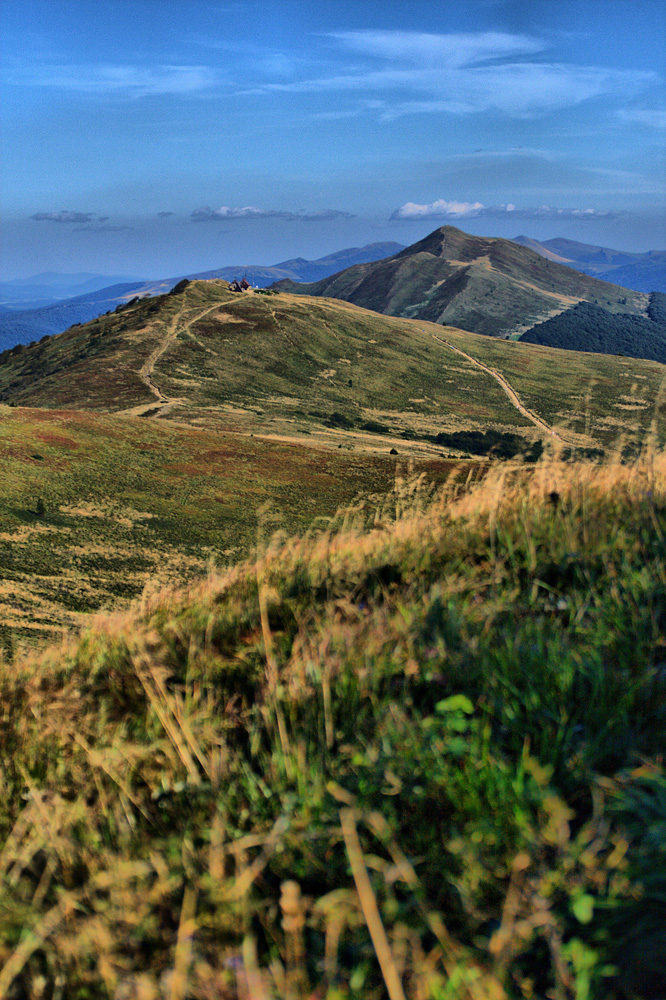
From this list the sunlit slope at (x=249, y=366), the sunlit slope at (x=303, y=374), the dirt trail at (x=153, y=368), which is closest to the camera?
the dirt trail at (x=153, y=368)

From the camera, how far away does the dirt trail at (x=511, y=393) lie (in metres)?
110

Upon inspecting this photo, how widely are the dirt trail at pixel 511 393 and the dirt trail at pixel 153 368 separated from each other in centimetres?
5650

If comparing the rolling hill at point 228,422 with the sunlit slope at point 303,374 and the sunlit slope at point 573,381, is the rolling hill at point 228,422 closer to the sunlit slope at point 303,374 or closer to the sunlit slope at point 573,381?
the sunlit slope at point 303,374

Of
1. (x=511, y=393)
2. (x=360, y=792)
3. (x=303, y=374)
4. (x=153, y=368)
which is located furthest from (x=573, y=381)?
(x=360, y=792)

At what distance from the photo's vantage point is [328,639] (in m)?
3.55

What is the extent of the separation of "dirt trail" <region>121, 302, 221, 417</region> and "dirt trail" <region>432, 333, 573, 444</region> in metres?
56.5

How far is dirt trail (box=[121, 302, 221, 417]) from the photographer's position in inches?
3556

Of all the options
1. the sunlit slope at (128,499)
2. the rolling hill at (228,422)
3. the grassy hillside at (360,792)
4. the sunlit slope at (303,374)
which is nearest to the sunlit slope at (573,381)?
the sunlit slope at (303,374)

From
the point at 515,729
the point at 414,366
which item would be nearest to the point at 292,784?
the point at 515,729

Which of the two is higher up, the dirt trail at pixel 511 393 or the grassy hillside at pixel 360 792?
the dirt trail at pixel 511 393

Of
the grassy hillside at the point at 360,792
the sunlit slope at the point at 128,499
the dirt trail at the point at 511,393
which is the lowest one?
the sunlit slope at the point at 128,499

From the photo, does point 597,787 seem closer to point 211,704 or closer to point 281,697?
point 281,697

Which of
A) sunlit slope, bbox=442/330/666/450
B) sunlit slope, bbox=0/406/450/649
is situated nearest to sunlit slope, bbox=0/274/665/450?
sunlit slope, bbox=442/330/666/450

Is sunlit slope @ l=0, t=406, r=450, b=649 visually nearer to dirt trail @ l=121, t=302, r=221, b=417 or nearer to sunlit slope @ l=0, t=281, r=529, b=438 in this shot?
dirt trail @ l=121, t=302, r=221, b=417
